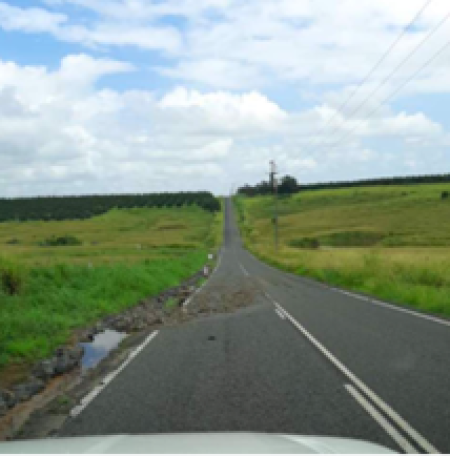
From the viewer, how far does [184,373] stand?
9.12 meters

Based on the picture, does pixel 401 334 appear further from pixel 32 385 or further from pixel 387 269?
pixel 387 269

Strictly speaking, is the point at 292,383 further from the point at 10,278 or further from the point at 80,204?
the point at 80,204

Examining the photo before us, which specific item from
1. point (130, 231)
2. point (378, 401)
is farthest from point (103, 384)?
point (130, 231)

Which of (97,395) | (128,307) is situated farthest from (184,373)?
(128,307)

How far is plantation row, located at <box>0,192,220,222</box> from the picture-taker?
6356 inches

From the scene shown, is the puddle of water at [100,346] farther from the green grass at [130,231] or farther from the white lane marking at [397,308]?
the green grass at [130,231]

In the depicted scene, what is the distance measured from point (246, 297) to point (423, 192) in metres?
115

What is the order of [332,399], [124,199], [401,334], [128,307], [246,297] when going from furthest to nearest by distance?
[124,199], [246,297], [128,307], [401,334], [332,399]

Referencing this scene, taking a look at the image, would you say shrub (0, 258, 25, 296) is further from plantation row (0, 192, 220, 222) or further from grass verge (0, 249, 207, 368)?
plantation row (0, 192, 220, 222)

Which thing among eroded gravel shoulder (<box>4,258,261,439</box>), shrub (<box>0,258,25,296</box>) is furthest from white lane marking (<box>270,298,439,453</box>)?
shrub (<box>0,258,25,296</box>)

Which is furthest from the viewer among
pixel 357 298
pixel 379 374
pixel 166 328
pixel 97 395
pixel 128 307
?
pixel 357 298

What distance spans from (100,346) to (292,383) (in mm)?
5784

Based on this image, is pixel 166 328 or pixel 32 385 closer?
pixel 32 385

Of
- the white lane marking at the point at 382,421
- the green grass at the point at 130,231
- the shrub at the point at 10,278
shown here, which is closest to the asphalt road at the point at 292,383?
the white lane marking at the point at 382,421
